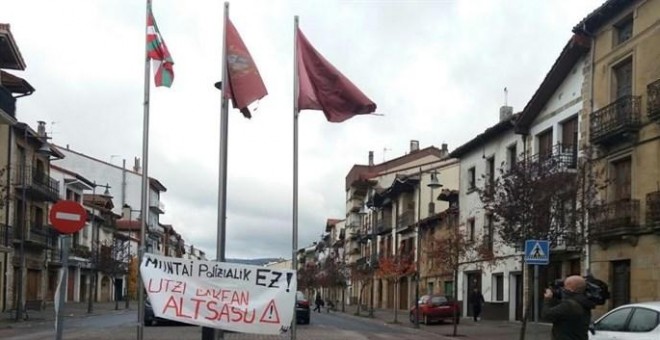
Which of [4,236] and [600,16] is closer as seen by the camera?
[600,16]

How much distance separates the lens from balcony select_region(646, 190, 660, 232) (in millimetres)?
24984

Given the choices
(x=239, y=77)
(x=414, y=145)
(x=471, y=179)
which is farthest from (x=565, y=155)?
(x=414, y=145)

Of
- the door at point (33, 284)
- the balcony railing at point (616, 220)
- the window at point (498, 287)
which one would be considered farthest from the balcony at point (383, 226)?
the balcony railing at point (616, 220)

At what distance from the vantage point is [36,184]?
154ft

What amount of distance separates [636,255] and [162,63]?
18682mm

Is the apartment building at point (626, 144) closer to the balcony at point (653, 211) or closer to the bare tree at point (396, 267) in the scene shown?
the balcony at point (653, 211)

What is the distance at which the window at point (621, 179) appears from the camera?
27398 mm

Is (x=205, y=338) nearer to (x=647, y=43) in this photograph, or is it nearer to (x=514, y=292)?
(x=647, y=43)

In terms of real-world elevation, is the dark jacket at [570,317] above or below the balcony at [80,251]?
above

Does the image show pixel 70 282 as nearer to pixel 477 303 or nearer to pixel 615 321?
pixel 477 303

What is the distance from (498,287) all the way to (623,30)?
15.5 metres

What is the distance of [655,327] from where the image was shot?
42.9 ft

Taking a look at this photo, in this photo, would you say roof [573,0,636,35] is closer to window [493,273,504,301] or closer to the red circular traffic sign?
window [493,273,504,301]

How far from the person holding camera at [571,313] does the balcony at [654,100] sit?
18191mm
